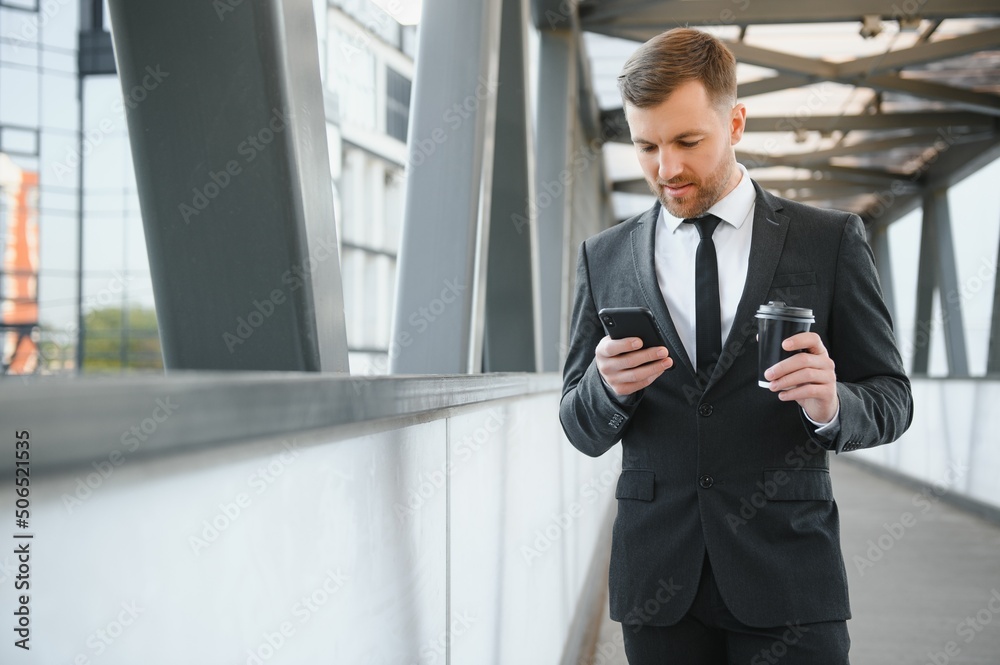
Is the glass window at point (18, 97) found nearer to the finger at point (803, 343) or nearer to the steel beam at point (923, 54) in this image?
the finger at point (803, 343)

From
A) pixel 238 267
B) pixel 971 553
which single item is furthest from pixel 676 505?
pixel 971 553

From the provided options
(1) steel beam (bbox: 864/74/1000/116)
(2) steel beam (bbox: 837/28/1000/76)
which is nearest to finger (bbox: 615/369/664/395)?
(2) steel beam (bbox: 837/28/1000/76)

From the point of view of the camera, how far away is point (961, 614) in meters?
5.07

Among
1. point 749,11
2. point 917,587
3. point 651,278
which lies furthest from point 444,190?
point 749,11

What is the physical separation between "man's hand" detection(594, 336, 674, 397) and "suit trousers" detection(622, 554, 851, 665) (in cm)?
35

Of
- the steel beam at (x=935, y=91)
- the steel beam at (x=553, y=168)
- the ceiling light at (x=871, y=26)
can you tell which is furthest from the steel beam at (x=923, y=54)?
the steel beam at (x=553, y=168)

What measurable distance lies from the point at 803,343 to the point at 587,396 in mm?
444

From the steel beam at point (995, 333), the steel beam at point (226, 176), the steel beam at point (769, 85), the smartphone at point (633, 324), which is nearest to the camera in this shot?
the steel beam at point (226, 176)

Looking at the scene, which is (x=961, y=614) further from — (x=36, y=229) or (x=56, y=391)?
(x=56, y=391)

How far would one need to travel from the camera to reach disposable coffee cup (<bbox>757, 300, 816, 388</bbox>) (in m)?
1.32

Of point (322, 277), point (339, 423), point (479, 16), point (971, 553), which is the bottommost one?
point (971, 553)

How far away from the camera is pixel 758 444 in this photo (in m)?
1.57

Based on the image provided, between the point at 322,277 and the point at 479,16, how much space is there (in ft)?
6.30

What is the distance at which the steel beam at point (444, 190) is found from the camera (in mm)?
2881
